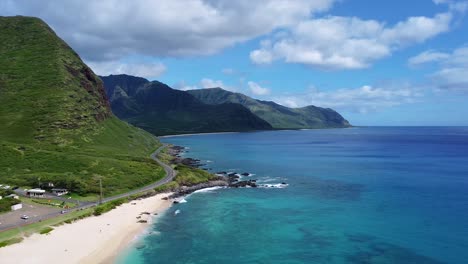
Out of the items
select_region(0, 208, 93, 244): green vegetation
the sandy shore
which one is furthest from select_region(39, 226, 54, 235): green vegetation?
the sandy shore

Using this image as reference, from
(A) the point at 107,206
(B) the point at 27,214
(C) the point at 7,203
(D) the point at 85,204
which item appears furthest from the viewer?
(D) the point at 85,204

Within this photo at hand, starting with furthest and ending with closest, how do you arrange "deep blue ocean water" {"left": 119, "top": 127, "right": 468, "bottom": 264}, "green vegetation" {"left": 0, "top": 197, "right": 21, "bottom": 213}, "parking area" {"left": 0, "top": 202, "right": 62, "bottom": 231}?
"green vegetation" {"left": 0, "top": 197, "right": 21, "bottom": 213}
"parking area" {"left": 0, "top": 202, "right": 62, "bottom": 231}
"deep blue ocean water" {"left": 119, "top": 127, "right": 468, "bottom": 264}

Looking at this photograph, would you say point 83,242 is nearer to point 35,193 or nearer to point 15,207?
point 15,207

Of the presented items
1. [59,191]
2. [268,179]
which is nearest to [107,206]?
[59,191]

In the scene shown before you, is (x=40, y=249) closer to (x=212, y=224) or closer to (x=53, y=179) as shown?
(x=212, y=224)

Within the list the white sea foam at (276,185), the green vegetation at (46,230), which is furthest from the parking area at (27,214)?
the white sea foam at (276,185)

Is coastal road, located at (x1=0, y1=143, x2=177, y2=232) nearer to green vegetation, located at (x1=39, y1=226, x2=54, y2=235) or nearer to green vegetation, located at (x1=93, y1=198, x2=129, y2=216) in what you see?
green vegetation, located at (x1=93, y1=198, x2=129, y2=216)

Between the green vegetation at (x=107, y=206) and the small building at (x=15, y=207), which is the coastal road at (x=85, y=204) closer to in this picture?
the green vegetation at (x=107, y=206)
